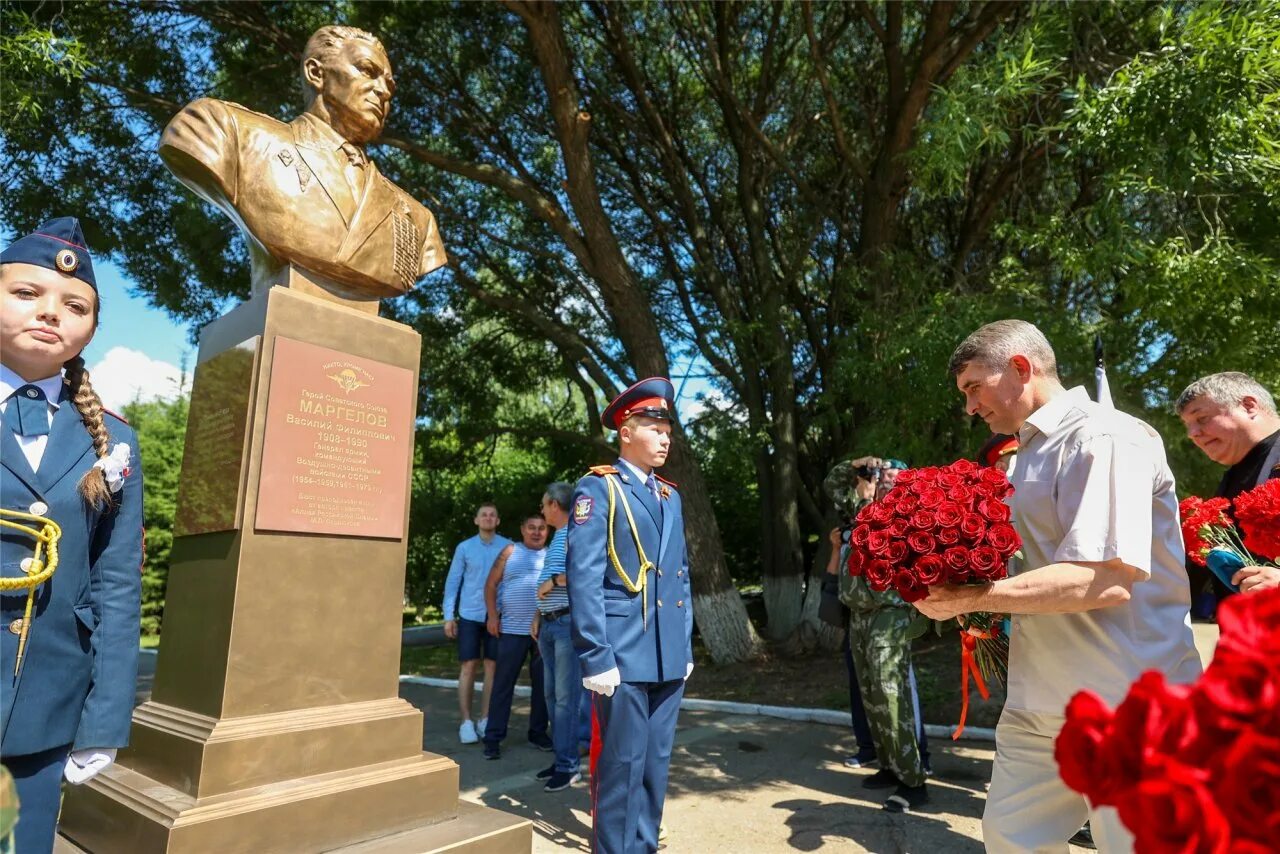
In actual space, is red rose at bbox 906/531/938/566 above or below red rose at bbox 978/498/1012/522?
below

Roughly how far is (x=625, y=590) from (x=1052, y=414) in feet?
6.17

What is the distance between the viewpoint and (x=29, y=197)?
907 centimetres

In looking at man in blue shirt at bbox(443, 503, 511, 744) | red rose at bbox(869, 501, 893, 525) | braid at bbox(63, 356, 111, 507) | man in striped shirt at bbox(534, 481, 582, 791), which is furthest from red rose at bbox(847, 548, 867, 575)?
man in blue shirt at bbox(443, 503, 511, 744)

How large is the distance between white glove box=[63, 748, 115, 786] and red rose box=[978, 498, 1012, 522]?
2494 mm

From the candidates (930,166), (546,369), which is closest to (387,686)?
(930,166)

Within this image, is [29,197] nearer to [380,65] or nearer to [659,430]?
[380,65]

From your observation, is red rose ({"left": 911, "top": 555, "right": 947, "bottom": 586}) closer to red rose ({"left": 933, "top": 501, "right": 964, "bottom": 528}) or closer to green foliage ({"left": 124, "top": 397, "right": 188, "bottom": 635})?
red rose ({"left": 933, "top": 501, "right": 964, "bottom": 528})

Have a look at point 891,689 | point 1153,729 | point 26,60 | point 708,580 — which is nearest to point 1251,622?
point 1153,729

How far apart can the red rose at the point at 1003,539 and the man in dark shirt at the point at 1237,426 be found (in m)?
1.86

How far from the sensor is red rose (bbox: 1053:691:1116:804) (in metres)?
0.95

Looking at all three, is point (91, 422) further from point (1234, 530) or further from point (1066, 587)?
point (1234, 530)

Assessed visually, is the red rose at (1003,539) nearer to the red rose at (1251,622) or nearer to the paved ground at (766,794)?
the red rose at (1251,622)

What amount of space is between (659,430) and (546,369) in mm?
9599

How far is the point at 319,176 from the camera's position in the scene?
3871 mm
